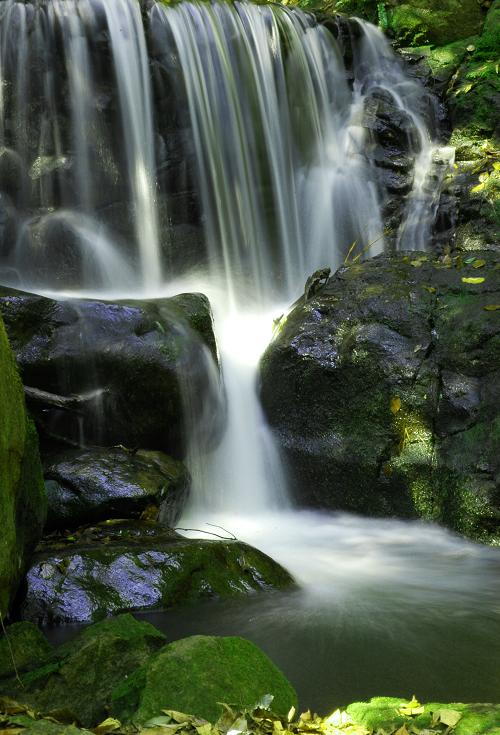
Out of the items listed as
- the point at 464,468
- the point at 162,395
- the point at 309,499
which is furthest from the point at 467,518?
the point at 162,395

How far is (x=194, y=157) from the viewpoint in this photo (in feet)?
33.9

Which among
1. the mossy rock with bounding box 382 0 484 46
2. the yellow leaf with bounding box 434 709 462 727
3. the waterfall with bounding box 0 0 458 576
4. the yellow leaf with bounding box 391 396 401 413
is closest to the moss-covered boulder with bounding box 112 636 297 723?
the yellow leaf with bounding box 434 709 462 727

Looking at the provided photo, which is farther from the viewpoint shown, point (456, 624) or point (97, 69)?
point (97, 69)

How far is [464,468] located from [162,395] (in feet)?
9.44

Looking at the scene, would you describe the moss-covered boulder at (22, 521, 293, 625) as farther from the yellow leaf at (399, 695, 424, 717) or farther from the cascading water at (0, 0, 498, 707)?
the cascading water at (0, 0, 498, 707)

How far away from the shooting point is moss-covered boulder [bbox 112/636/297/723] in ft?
8.45

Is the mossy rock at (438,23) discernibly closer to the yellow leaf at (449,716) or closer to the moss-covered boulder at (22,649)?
the moss-covered boulder at (22,649)

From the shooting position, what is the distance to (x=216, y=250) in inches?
399

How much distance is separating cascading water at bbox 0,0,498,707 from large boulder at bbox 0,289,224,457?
114 centimetres

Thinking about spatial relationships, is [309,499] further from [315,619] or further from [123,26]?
[123,26]

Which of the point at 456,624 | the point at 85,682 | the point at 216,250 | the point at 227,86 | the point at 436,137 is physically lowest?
the point at 456,624

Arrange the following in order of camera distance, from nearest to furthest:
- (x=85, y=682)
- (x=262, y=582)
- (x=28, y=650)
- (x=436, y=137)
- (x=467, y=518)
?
(x=85, y=682) < (x=28, y=650) < (x=262, y=582) < (x=467, y=518) < (x=436, y=137)

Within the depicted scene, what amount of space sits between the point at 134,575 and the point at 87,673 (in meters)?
1.43

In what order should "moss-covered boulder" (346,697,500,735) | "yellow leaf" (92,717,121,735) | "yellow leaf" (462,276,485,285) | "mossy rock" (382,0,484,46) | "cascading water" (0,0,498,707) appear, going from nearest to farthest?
"moss-covered boulder" (346,697,500,735) → "yellow leaf" (92,717,121,735) → "yellow leaf" (462,276,485,285) → "cascading water" (0,0,498,707) → "mossy rock" (382,0,484,46)
